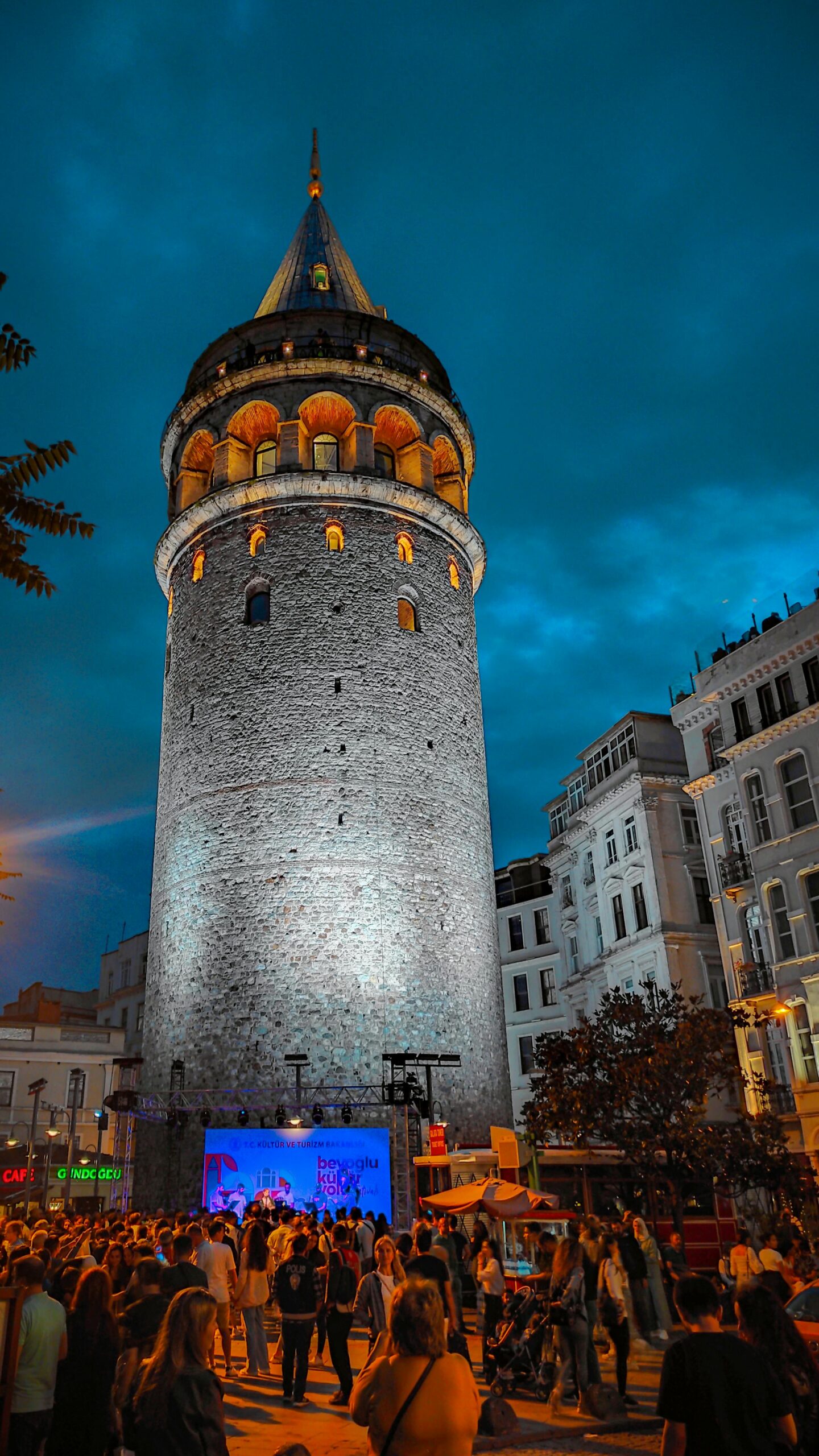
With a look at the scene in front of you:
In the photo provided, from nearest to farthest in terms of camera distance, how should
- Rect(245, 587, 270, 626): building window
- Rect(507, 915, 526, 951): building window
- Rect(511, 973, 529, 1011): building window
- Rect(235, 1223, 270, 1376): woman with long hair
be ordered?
Rect(235, 1223, 270, 1376): woman with long hair < Rect(245, 587, 270, 626): building window < Rect(511, 973, 529, 1011): building window < Rect(507, 915, 526, 951): building window

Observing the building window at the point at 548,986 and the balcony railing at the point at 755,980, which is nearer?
the balcony railing at the point at 755,980

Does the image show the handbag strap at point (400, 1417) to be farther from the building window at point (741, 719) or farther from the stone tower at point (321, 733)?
the building window at point (741, 719)

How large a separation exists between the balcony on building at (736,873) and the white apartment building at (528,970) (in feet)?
43.3

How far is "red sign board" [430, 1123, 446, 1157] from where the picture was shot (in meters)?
19.7

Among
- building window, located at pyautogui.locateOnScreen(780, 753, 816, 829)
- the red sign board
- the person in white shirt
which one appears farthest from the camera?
building window, located at pyautogui.locateOnScreen(780, 753, 816, 829)

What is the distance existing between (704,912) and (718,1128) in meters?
12.9

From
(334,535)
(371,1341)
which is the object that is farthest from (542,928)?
(371,1341)

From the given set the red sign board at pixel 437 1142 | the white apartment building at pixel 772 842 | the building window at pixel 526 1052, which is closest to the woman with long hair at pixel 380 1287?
the red sign board at pixel 437 1142

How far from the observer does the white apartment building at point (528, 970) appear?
131ft

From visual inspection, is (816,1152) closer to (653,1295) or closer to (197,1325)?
(653,1295)

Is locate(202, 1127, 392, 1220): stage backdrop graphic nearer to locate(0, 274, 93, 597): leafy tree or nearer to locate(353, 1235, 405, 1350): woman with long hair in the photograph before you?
locate(353, 1235, 405, 1350): woman with long hair

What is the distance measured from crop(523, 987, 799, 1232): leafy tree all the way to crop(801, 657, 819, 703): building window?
7.81m

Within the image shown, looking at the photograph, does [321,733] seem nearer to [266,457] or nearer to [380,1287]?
[266,457]

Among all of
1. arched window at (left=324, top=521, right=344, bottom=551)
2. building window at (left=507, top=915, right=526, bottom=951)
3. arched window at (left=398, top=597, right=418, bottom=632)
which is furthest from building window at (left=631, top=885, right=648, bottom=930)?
arched window at (left=324, top=521, right=344, bottom=551)
